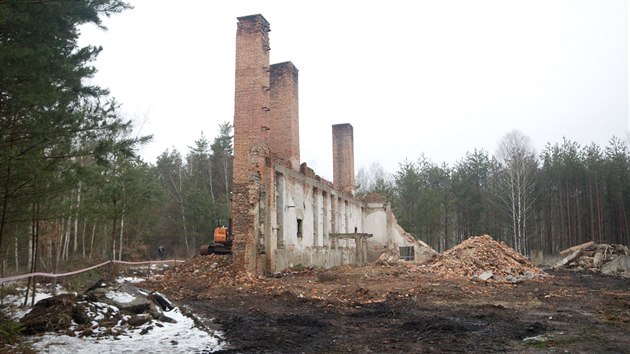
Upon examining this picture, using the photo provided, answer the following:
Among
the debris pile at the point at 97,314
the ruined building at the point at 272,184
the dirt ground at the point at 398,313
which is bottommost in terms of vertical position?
the dirt ground at the point at 398,313

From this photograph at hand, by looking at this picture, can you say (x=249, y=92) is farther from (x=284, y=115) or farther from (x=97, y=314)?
(x=97, y=314)

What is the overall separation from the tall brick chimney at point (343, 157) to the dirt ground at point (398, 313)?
1333 cm

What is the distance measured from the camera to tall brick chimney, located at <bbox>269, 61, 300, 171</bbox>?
20922mm

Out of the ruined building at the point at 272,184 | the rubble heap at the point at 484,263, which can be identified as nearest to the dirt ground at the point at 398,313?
the ruined building at the point at 272,184

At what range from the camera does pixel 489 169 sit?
44031 millimetres

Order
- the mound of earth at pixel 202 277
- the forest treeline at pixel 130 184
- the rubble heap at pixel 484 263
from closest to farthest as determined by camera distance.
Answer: the forest treeline at pixel 130 184
the mound of earth at pixel 202 277
the rubble heap at pixel 484 263

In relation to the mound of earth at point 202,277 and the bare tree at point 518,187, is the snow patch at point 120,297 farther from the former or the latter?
the bare tree at point 518,187

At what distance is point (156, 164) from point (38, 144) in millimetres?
41191

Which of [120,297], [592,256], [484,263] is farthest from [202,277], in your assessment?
[592,256]

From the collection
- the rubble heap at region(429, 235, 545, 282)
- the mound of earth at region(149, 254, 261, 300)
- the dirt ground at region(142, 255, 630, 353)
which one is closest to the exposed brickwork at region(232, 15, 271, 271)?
the mound of earth at region(149, 254, 261, 300)

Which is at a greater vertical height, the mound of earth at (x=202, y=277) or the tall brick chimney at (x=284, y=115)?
the tall brick chimney at (x=284, y=115)

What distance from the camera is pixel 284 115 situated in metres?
21.1

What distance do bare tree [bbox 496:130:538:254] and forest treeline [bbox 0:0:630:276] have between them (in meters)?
0.15

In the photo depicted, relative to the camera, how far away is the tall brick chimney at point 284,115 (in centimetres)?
2092
